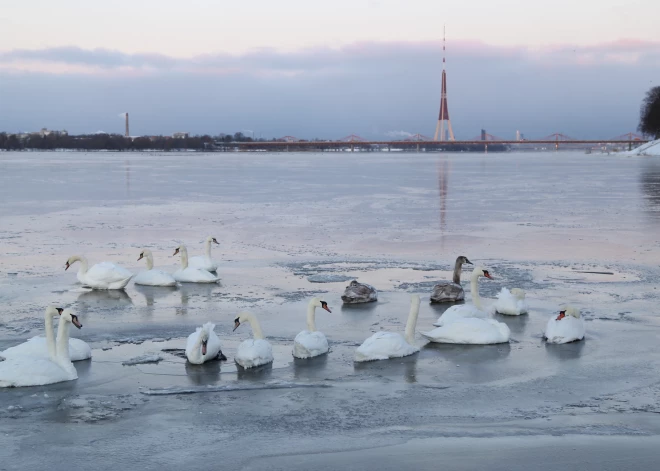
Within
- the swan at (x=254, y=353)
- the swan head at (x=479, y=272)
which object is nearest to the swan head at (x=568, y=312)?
the swan head at (x=479, y=272)

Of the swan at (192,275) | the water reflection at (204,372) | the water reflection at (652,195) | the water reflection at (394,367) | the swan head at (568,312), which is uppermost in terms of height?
the water reflection at (652,195)

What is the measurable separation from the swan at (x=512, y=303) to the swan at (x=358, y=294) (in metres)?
1.40

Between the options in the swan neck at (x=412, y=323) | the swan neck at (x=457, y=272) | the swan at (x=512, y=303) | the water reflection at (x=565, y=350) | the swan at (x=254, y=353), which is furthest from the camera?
the swan neck at (x=457, y=272)

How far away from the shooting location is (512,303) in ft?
28.7

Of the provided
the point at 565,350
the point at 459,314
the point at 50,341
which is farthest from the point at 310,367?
the point at 565,350

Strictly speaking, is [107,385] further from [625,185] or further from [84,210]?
[625,185]

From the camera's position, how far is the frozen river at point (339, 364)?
17.1 ft

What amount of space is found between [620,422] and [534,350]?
196 centimetres

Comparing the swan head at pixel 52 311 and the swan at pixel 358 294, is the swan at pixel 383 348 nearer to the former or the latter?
the swan at pixel 358 294

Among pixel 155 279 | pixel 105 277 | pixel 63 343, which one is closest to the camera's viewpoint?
pixel 63 343

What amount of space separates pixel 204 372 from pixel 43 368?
4.05 feet

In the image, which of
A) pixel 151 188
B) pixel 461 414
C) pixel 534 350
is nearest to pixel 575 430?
pixel 461 414

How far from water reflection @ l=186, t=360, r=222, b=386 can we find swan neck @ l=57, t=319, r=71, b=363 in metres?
0.95

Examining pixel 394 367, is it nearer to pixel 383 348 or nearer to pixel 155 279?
pixel 383 348
